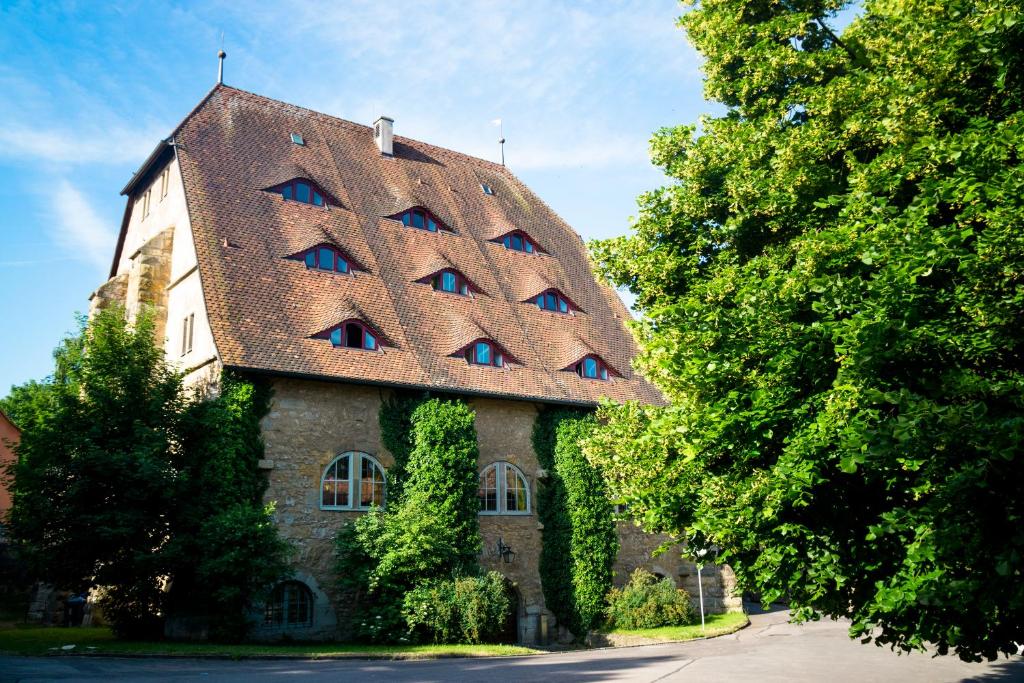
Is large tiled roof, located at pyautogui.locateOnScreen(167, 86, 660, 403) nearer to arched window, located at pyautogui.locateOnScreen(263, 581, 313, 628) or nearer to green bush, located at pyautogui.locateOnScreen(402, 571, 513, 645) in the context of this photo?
arched window, located at pyautogui.locateOnScreen(263, 581, 313, 628)

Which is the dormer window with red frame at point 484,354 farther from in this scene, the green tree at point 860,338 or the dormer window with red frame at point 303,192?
the green tree at point 860,338

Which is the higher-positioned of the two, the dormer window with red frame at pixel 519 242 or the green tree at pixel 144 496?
the dormer window with red frame at pixel 519 242

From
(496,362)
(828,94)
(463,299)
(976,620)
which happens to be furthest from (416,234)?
(976,620)

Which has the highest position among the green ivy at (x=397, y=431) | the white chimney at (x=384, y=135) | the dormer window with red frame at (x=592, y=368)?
the white chimney at (x=384, y=135)

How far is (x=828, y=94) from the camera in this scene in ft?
37.4

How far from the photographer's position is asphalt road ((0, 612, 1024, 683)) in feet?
40.9

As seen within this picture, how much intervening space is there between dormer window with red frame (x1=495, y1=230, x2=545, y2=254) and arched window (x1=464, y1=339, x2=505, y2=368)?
19.1ft

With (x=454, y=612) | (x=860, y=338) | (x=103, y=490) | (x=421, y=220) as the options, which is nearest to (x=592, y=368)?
(x=421, y=220)

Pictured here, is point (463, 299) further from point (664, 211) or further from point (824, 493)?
point (824, 493)

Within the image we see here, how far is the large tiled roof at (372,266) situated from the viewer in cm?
2078

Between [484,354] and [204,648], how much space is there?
35.6ft

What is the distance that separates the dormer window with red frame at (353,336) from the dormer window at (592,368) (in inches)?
256

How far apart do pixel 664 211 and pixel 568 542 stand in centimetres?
1259

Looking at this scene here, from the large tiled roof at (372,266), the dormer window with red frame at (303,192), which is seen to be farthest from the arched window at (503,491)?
the dormer window with red frame at (303,192)
